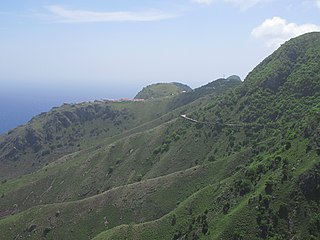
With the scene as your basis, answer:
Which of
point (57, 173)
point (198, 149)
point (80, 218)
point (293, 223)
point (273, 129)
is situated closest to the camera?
point (293, 223)

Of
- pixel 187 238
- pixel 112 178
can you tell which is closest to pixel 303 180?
pixel 187 238

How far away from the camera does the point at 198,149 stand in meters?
143

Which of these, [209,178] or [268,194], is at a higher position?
[268,194]

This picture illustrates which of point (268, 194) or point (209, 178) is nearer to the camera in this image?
point (268, 194)

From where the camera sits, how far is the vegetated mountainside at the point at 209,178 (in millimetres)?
79938

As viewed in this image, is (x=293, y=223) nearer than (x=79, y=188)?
Yes

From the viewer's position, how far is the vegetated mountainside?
79.9 metres

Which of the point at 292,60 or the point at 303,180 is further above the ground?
the point at 292,60

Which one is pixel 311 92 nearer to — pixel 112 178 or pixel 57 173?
pixel 112 178

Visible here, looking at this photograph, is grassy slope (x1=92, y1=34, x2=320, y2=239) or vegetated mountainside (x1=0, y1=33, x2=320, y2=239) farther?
vegetated mountainside (x1=0, y1=33, x2=320, y2=239)

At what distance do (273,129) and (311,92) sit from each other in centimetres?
2114

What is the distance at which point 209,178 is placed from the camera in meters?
115

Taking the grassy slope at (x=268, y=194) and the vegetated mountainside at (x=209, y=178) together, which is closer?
the grassy slope at (x=268, y=194)

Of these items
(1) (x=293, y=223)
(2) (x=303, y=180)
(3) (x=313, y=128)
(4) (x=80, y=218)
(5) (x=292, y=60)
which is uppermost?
(5) (x=292, y=60)
